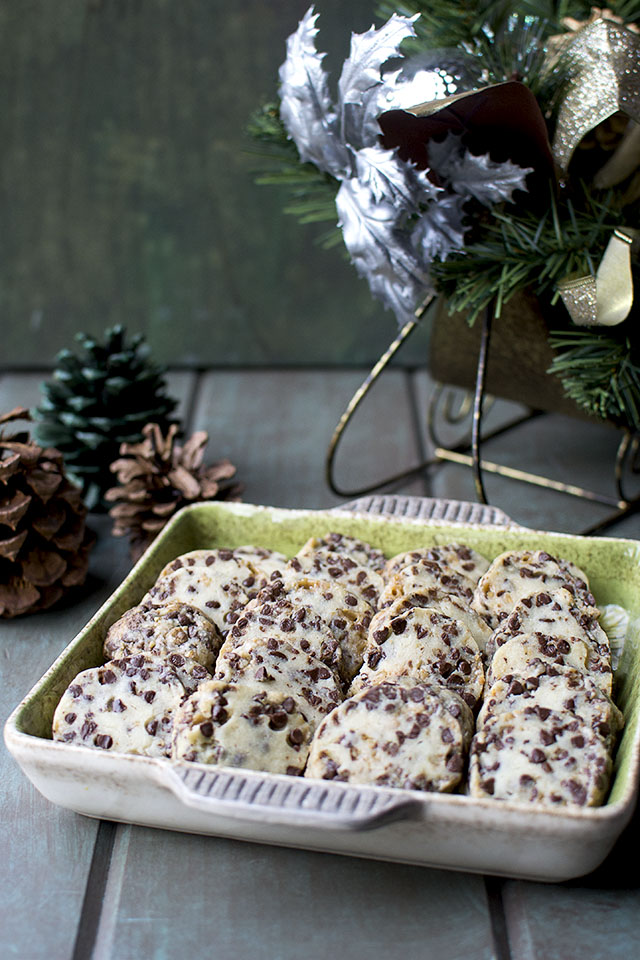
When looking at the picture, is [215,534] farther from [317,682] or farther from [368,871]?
[368,871]

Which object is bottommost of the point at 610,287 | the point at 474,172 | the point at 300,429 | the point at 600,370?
the point at 300,429

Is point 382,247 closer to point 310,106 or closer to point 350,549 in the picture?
point 310,106

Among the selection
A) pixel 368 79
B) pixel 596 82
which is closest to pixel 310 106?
pixel 368 79

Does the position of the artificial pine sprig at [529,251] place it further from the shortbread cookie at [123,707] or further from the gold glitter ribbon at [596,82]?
the shortbread cookie at [123,707]

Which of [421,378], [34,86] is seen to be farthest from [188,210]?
[421,378]

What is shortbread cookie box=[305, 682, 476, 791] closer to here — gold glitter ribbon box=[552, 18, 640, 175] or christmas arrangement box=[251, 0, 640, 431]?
christmas arrangement box=[251, 0, 640, 431]

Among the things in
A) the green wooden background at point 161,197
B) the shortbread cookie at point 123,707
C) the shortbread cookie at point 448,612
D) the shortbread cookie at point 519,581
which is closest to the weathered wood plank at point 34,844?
the shortbread cookie at point 123,707
